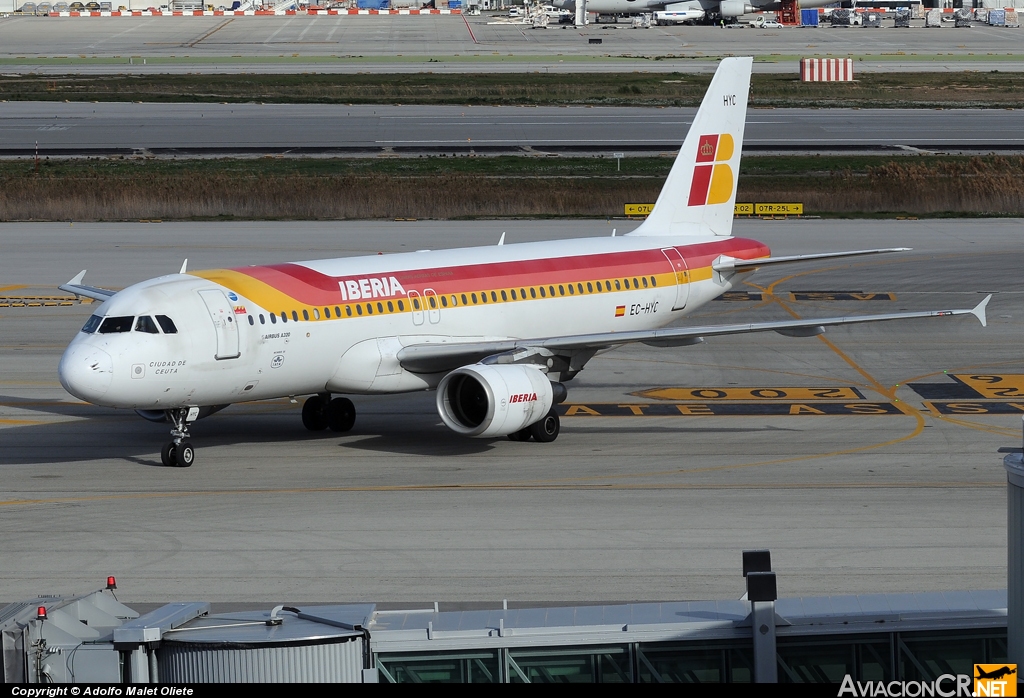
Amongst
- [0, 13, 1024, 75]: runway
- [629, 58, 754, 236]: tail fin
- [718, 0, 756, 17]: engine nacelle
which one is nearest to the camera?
[629, 58, 754, 236]: tail fin

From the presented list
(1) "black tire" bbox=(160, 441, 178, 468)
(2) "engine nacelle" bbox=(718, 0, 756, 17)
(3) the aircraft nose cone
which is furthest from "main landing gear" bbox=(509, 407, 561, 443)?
(2) "engine nacelle" bbox=(718, 0, 756, 17)

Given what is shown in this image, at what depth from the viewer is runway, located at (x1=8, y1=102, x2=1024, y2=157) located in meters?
87.3

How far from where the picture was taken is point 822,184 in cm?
7288

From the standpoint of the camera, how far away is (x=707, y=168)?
37812 mm

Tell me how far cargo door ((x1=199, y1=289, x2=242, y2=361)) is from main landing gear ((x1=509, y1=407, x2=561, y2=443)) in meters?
6.90

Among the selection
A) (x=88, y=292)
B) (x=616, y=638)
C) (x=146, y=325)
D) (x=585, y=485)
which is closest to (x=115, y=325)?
(x=146, y=325)

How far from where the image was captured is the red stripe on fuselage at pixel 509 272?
1160 inches

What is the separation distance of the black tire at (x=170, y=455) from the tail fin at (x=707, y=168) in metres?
14.9

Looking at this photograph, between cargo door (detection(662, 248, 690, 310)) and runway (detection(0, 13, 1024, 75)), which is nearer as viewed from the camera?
cargo door (detection(662, 248, 690, 310))

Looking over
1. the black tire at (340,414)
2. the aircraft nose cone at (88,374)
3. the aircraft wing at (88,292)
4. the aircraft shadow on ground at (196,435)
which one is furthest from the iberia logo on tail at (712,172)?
the aircraft nose cone at (88,374)

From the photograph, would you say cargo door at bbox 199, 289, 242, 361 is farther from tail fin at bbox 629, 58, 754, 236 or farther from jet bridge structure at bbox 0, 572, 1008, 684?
jet bridge structure at bbox 0, 572, 1008, 684

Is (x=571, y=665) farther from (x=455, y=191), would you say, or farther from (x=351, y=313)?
(x=455, y=191)

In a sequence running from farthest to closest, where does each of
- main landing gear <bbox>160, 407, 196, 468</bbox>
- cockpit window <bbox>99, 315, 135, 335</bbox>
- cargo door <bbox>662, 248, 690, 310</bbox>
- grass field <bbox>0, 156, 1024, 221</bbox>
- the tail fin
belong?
grass field <bbox>0, 156, 1024, 221</bbox> < the tail fin < cargo door <bbox>662, 248, 690, 310</bbox> < main landing gear <bbox>160, 407, 196, 468</bbox> < cockpit window <bbox>99, 315, 135, 335</bbox>

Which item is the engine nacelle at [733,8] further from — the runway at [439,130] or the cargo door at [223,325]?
the cargo door at [223,325]
